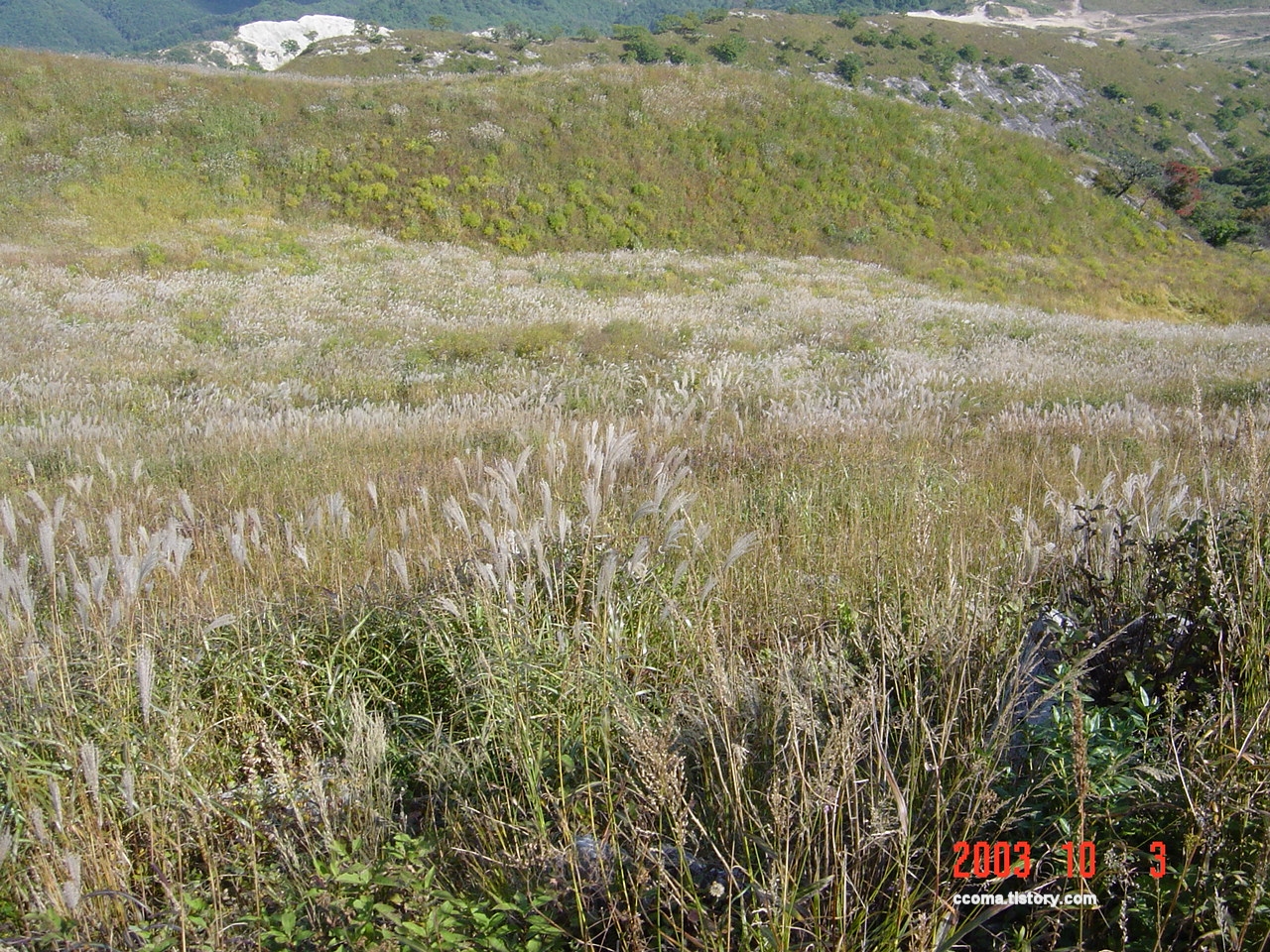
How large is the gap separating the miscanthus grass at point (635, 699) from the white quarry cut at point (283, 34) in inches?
5731

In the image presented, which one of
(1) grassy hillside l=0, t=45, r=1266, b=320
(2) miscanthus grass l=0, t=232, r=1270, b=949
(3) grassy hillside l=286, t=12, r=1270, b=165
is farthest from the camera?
(3) grassy hillside l=286, t=12, r=1270, b=165

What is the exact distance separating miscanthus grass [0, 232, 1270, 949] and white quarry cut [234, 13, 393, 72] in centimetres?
14557

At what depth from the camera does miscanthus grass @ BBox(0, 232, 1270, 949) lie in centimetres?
169

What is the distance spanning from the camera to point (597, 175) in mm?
28000

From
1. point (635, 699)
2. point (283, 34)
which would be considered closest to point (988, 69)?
Answer: point (635, 699)

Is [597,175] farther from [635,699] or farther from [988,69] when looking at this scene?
[988,69]

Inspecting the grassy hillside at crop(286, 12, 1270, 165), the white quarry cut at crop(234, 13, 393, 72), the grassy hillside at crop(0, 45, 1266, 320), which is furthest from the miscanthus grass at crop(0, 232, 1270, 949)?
the white quarry cut at crop(234, 13, 393, 72)

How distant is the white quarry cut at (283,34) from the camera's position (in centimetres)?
12811

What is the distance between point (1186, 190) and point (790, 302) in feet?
97.8

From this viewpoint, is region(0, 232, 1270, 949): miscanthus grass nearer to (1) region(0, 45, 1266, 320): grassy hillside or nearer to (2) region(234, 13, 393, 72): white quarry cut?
(1) region(0, 45, 1266, 320): grassy hillside

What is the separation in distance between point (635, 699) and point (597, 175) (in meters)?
28.0

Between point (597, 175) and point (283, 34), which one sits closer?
point (597, 175)

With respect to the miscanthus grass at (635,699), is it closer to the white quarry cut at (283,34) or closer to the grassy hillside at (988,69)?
the grassy hillside at (988,69)

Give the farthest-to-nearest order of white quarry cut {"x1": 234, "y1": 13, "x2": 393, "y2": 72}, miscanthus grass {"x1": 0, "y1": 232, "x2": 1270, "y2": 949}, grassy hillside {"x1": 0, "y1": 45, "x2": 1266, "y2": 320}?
white quarry cut {"x1": 234, "y1": 13, "x2": 393, "y2": 72} < grassy hillside {"x1": 0, "y1": 45, "x2": 1266, "y2": 320} < miscanthus grass {"x1": 0, "y1": 232, "x2": 1270, "y2": 949}
